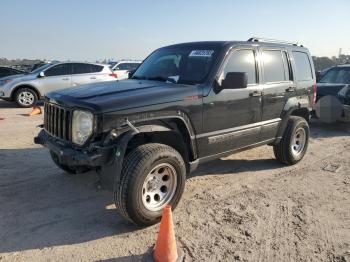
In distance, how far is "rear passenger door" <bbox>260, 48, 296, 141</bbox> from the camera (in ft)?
18.1

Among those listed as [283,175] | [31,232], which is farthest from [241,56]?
[31,232]

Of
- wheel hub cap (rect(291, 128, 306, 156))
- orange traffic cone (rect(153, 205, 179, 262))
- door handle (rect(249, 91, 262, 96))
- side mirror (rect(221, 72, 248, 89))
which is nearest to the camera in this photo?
orange traffic cone (rect(153, 205, 179, 262))

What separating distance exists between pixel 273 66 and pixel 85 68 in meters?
9.68

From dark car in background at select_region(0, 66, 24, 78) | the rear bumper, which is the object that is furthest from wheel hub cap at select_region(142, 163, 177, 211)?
dark car in background at select_region(0, 66, 24, 78)

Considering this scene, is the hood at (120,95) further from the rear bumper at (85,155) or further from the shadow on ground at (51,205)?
the shadow on ground at (51,205)

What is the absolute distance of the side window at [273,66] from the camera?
18.2 ft

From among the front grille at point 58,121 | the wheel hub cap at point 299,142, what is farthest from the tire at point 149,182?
the wheel hub cap at point 299,142

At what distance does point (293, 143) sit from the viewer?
21.0 ft

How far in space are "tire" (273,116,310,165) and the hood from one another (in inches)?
93.0

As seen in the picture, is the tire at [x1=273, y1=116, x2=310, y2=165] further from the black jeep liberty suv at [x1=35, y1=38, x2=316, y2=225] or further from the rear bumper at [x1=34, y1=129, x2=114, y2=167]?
the rear bumper at [x1=34, y1=129, x2=114, y2=167]

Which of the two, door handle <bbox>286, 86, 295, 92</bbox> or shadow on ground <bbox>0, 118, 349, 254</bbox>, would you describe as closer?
shadow on ground <bbox>0, 118, 349, 254</bbox>

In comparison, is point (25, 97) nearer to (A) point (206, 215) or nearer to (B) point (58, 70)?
(B) point (58, 70)

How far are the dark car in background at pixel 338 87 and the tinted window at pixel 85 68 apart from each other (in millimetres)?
8034

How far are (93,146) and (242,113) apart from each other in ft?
7.48
